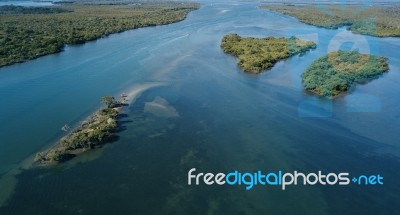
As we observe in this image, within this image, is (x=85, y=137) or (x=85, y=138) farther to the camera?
(x=85, y=137)

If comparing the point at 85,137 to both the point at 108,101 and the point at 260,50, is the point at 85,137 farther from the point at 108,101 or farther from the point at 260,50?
the point at 260,50

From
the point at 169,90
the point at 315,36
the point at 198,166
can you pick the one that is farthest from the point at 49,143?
the point at 315,36

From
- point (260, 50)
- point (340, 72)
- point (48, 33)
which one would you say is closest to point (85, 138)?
point (340, 72)

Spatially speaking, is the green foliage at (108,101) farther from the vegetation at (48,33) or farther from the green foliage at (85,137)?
the vegetation at (48,33)

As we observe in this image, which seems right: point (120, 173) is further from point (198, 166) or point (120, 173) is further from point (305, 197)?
point (305, 197)

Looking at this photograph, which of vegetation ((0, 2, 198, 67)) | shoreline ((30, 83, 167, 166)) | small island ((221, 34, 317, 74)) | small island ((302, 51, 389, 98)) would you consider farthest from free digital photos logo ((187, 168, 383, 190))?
vegetation ((0, 2, 198, 67))

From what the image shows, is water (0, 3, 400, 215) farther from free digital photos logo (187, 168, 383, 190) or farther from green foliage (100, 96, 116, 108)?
green foliage (100, 96, 116, 108)
